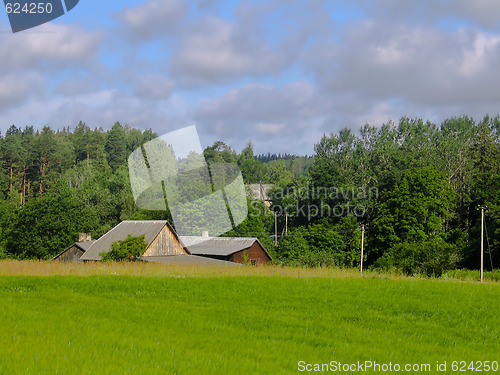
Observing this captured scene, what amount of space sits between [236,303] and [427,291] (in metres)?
7.35

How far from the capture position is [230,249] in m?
52.9

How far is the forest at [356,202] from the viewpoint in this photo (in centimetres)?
5275

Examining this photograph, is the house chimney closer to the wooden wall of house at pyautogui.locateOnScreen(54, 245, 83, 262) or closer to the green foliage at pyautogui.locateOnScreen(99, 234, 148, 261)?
the wooden wall of house at pyautogui.locateOnScreen(54, 245, 83, 262)

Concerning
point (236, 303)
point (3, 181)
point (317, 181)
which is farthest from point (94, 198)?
point (236, 303)

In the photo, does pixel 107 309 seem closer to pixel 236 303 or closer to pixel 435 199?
pixel 236 303

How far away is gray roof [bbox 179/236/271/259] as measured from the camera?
173 ft

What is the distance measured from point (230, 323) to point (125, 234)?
115 feet

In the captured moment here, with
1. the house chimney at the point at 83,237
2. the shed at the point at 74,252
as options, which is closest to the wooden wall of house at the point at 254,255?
the shed at the point at 74,252

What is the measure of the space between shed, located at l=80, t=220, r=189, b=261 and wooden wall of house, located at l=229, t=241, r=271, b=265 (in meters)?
6.33

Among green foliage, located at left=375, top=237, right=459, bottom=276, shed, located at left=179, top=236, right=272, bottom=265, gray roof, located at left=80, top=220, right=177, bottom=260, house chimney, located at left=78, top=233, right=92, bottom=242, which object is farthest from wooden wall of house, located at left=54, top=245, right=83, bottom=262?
green foliage, located at left=375, top=237, right=459, bottom=276

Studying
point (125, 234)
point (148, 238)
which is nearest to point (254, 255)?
point (148, 238)

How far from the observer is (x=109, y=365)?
26.2 feet

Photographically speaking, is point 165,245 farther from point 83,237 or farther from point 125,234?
point 83,237

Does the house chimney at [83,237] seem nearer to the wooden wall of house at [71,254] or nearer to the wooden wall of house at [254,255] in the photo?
the wooden wall of house at [71,254]
